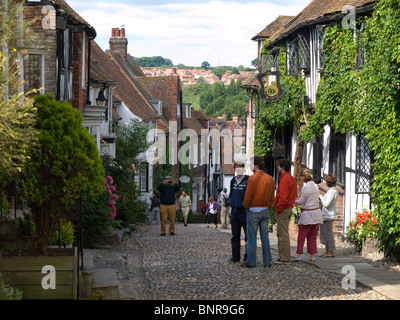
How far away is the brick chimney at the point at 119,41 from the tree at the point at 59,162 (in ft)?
122

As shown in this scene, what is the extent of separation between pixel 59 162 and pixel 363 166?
10.0 metres

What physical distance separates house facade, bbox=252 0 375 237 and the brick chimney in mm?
20723

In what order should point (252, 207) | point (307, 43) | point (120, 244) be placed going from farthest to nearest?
point (307, 43)
point (120, 244)
point (252, 207)

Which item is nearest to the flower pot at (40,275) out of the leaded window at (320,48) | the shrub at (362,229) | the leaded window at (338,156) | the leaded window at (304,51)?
the shrub at (362,229)

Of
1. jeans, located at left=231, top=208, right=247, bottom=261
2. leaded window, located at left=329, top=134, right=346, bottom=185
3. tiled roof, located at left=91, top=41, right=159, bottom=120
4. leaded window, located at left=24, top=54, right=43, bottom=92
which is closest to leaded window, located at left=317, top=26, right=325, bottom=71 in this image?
leaded window, located at left=329, top=134, right=346, bottom=185

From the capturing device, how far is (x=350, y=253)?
13281 millimetres

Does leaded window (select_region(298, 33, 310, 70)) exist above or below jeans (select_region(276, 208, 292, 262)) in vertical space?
above

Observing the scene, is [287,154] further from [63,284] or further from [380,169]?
[63,284]

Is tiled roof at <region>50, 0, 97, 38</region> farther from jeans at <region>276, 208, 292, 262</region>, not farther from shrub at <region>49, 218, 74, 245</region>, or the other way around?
jeans at <region>276, 208, 292, 262</region>

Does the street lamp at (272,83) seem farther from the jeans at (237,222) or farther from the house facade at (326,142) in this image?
the jeans at (237,222)

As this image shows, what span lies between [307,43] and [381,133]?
9.74m

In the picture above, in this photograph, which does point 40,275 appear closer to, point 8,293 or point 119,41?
point 8,293

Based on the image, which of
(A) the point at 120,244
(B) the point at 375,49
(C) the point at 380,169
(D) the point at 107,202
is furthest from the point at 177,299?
(D) the point at 107,202

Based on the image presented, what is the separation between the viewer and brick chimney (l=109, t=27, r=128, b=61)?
43656 mm
